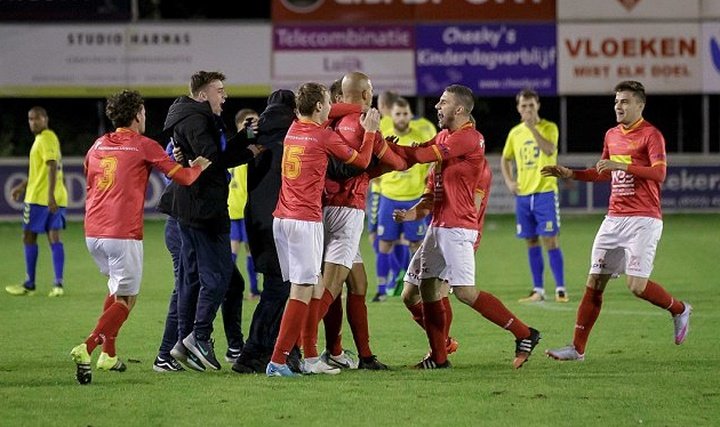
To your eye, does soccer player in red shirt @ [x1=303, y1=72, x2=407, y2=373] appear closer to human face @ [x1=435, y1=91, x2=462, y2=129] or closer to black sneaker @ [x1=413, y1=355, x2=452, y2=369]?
black sneaker @ [x1=413, y1=355, x2=452, y2=369]

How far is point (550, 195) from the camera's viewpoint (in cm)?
1469

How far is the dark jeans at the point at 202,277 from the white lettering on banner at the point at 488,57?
1781 cm

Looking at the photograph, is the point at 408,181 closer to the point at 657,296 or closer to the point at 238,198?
the point at 238,198

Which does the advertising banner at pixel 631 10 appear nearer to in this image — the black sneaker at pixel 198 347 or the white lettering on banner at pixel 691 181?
the white lettering on banner at pixel 691 181

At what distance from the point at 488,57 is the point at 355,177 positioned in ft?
59.0

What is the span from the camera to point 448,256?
9539 mm

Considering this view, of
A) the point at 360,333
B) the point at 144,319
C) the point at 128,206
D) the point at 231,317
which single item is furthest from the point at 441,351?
the point at 144,319

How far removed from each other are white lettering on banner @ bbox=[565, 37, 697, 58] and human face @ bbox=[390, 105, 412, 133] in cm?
1303

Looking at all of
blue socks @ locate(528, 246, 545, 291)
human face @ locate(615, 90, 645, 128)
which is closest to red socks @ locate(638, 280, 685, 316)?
human face @ locate(615, 90, 645, 128)

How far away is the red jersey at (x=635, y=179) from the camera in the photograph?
9984 millimetres

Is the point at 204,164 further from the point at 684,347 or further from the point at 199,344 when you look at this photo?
the point at 684,347

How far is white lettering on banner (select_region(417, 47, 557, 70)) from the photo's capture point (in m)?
27.0

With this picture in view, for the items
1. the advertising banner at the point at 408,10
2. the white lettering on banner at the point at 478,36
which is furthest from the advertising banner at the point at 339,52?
the white lettering on banner at the point at 478,36

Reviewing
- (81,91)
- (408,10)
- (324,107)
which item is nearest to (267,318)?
(324,107)
